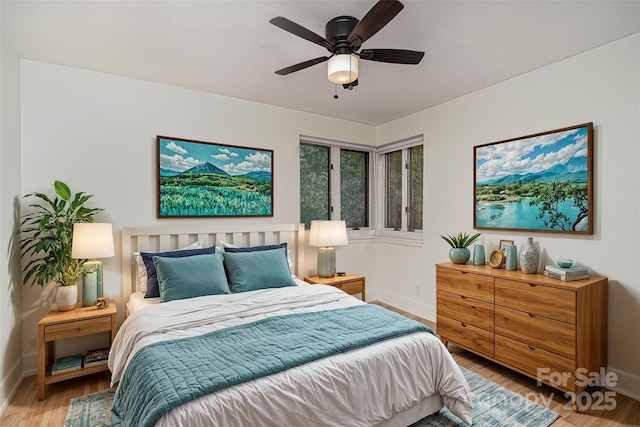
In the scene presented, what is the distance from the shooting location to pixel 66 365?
251 cm

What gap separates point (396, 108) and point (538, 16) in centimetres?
192

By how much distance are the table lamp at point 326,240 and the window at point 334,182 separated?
48cm

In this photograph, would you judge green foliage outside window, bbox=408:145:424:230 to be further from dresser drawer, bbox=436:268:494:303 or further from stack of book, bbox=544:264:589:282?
stack of book, bbox=544:264:589:282

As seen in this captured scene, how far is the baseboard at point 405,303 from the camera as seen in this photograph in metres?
3.98

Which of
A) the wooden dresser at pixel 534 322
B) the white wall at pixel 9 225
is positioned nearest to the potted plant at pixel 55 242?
the white wall at pixel 9 225

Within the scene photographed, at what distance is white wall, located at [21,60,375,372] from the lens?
2703 millimetres

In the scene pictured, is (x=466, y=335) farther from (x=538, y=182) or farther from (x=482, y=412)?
(x=538, y=182)

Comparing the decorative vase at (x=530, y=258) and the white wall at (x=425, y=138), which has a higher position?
the white wall at (x=425, y=138)

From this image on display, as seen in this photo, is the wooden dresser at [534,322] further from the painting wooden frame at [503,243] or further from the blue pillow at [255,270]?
the blue pillow at [255,270]

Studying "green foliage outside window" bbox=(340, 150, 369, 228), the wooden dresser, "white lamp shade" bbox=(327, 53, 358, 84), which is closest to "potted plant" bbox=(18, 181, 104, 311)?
"white lamp shade" bbox=(327, 53, 358, 84)

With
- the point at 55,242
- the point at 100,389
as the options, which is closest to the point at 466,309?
the point at 100,389

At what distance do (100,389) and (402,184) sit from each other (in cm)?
386

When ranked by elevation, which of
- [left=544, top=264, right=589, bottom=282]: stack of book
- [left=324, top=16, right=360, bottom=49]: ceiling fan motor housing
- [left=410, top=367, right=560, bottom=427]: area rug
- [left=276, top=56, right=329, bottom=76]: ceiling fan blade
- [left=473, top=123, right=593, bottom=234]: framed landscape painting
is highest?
[left=324, top=16, right=360, bottom=49]: ceiling fan motor housing

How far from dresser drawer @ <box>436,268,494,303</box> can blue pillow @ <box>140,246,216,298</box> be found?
224 centimetres
